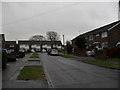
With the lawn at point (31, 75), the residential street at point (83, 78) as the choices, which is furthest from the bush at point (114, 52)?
the lawn at point (31, 75)

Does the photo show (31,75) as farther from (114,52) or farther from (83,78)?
(114,52)

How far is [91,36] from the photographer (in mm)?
55938

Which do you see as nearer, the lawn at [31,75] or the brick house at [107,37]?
the lawn at [31,75]

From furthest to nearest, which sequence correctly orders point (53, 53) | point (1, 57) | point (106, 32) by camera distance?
Result: point (53, 53)
point (106, 32)
point (1, 57)

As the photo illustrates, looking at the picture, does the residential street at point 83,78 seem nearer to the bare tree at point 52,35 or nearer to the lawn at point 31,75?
the lawn at point 31,75

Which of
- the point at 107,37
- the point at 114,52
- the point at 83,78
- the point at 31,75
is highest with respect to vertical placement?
the point at 107,37

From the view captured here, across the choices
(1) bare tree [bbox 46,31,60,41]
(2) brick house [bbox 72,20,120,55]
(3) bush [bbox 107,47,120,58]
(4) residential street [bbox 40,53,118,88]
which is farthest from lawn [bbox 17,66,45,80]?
(1) bare tree [bbox 46,31,60,41]

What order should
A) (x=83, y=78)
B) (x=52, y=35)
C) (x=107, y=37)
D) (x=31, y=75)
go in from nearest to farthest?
1. (x=83, y=78)
2. (x=31, y=75)
3. (x=107, y=37)
4. (x=52, y=35)

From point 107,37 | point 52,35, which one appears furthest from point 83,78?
point 52,35

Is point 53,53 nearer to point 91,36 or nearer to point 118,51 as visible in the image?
point 91,36

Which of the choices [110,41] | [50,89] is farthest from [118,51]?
[50,89]

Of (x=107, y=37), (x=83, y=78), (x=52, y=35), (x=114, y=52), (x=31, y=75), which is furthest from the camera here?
(x=52, y=35)

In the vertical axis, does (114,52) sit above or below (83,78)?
above

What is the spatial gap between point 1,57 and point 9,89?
9011 millimetres
